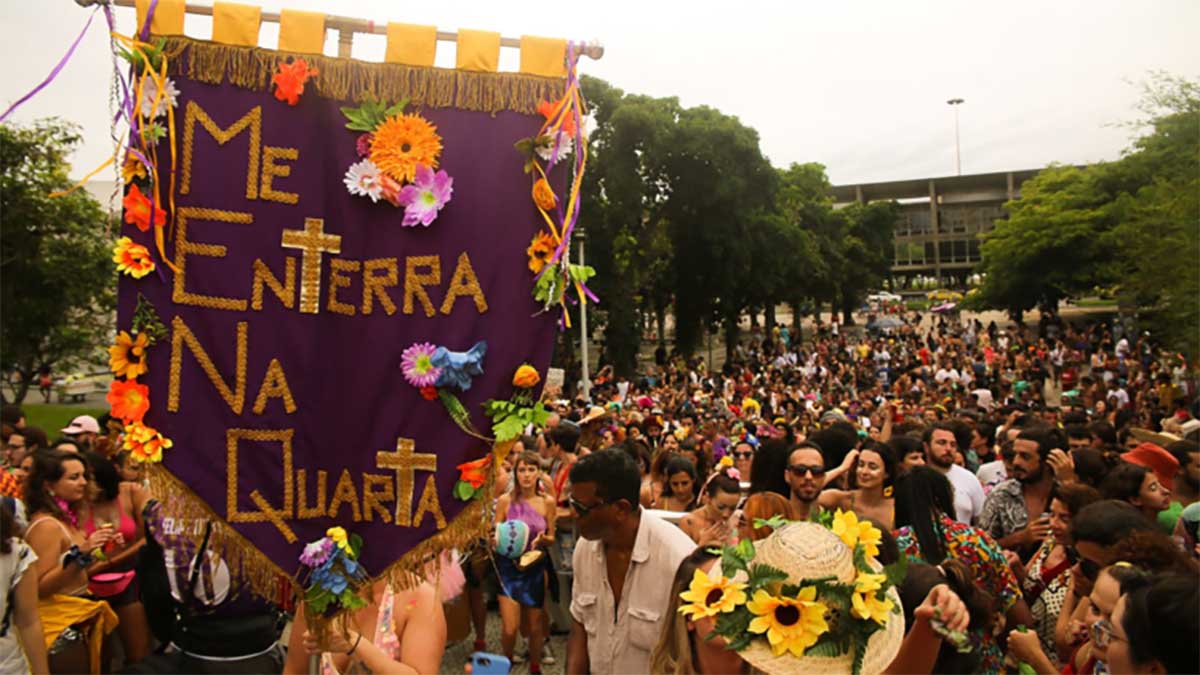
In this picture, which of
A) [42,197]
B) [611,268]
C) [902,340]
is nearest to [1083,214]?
[902,340]

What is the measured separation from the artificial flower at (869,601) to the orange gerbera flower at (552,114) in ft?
6.36

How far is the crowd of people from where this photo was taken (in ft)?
9.32

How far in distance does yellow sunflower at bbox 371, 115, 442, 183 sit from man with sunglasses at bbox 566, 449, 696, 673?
4.44 feet

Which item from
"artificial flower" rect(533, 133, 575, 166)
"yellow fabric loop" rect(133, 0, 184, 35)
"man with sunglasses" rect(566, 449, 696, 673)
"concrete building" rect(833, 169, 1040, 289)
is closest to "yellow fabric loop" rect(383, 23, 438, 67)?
"artificial flower" rect(533, 133, 575, 166)

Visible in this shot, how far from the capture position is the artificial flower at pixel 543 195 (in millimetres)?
3359

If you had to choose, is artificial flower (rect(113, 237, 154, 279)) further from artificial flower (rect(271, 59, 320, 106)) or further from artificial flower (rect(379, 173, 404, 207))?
artificial flower (rect(379, 173, 404, 207))

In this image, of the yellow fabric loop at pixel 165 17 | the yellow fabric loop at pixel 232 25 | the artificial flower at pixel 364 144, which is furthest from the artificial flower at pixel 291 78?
the yellow fabric loop at pixel 165 17

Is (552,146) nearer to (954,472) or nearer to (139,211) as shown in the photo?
(139,211)

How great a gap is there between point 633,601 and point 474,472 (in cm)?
83

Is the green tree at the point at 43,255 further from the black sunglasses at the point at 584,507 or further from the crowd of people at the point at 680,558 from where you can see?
the black sunglasses at the point at 584,507

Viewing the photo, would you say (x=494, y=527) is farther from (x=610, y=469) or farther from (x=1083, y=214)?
(x=1083, y=214)

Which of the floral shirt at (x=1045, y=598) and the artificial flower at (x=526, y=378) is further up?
the artificial flower at (x=526, y=378)

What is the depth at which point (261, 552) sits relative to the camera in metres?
3.28

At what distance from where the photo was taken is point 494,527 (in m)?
6.57
